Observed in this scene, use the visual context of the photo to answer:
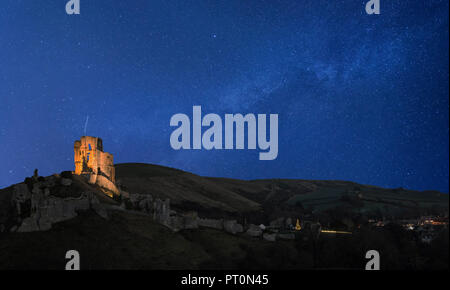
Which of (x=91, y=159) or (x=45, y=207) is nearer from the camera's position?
(x=45, y=207)

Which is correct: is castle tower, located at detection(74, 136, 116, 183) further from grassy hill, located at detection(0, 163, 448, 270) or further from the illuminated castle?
grassy hill, located at detection(0, 163, 448, 270)

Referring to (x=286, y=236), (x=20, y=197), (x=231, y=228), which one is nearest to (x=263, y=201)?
(x=286, y=236)

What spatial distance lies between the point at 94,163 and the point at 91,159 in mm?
1326

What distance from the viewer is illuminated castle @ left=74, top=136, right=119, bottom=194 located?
84238 millimetres

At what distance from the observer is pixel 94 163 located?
8756cm

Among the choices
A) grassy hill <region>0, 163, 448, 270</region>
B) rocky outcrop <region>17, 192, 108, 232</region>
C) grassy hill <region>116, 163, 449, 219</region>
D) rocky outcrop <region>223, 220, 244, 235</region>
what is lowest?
grassy hill <region>0, 163, 448, 270</region>

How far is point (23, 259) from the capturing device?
140 feet

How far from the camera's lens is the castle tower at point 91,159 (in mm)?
86169

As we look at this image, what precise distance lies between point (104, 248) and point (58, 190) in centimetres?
2252

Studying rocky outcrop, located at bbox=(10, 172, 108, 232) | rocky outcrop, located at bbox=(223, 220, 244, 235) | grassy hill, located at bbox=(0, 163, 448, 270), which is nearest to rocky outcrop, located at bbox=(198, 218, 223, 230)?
rocky outcrop, located at bbox=(223, 220, 244, 235)

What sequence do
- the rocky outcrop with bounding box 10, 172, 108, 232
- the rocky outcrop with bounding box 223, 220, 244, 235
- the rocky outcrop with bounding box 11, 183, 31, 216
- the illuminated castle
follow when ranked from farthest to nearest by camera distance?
the illuminated castle < the rocky outcrop with bounding box 223, 220, 244, 235 < the rocky outcrop with bounding box 11, 183, 31, 216 < the rocky outcrop with bounding box 10, 172, 108, 232

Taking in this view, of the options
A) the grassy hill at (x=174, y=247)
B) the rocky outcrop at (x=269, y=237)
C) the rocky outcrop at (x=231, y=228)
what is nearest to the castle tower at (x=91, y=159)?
the grassy hill at (x=174, y=247)

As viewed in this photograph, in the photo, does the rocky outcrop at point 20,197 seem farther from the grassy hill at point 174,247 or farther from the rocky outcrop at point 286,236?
the rocky outcrop at point 286,236

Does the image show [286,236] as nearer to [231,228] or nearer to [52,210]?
[231,228]
